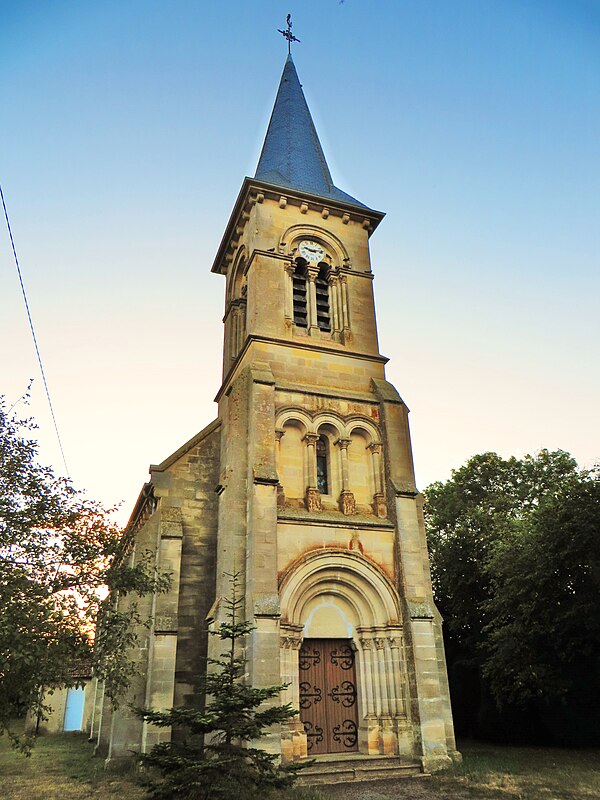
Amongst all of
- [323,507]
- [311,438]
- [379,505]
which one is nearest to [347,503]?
[323,507]

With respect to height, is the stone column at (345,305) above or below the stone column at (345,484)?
above

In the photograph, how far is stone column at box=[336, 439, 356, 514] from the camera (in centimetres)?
1670

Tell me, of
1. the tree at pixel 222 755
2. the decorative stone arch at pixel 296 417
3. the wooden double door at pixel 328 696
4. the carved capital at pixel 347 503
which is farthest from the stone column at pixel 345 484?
the tree at pixel 222 755

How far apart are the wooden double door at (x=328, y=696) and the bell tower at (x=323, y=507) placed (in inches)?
1.2

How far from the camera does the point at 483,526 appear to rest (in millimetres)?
27203

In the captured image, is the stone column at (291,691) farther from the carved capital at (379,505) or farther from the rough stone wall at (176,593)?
the carved capital at (379,505)

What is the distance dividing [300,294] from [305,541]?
8.89 metres

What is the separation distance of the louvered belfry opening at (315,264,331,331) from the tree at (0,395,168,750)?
37.1ft

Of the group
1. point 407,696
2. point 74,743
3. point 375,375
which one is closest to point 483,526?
point 375,375

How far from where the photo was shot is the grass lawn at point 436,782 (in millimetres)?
11797

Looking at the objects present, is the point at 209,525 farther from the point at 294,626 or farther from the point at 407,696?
the point at 407,696

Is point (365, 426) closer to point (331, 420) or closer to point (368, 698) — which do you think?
point (331, 420)

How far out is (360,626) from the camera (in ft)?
51.1

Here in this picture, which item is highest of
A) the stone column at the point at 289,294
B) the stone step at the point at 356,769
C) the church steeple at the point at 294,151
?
the church steeple at the point at 294,151
